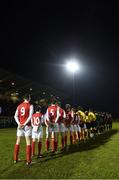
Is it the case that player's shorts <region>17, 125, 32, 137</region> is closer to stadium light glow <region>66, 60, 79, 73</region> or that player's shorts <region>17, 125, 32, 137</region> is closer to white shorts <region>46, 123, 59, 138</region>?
white shorts <region>46, 123, 59, 138</region>

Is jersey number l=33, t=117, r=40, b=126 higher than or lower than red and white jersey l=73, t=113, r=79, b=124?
lower

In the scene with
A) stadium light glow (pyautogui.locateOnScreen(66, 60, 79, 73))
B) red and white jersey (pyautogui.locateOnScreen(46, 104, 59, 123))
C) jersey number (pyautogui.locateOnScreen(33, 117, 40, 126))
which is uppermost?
stadium light glow (pyautogui.locateOnScreen(66, 60, 79, 73))

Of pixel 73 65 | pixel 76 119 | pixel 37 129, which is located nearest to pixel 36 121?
pixel 37 129

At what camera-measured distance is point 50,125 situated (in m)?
12.5

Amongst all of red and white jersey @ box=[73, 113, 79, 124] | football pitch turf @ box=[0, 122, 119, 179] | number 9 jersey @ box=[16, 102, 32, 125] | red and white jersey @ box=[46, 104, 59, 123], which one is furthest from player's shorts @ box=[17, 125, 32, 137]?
red and white jersey @ box=[73, 113, 79, 124]

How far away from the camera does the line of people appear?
32.8 feet

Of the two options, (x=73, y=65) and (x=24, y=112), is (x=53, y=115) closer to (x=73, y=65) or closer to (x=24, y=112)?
(x=24, y=112)

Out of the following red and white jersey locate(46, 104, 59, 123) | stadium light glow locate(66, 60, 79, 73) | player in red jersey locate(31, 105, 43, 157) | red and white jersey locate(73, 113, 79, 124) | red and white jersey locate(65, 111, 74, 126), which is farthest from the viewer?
stadium light glow locate(66, 60, 79, 73)

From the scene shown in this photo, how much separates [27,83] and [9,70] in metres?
7.20

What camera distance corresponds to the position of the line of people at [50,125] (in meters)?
9.99

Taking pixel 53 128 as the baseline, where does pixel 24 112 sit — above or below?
above

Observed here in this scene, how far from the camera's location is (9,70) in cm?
3928

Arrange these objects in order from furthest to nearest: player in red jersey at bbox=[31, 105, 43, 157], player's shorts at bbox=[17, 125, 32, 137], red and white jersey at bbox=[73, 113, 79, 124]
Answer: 1. red and white jersey at bbox=[73, 113, 79, 124]
2. player in red jersey at bbox=[31, 105, 43, 157]
3. player's shorts at bbox=[17, 125, 32, 137]

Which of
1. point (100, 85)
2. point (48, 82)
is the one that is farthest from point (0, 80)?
point (100, 85)
